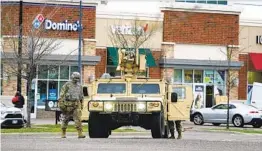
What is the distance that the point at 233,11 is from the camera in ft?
148

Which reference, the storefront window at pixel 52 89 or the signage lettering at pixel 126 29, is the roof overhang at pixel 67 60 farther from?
the signage lettering at pixel 126 29

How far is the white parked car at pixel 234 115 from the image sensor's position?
114 ft

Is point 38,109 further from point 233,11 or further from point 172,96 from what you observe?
point 172,96

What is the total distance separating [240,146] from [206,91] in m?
29.7

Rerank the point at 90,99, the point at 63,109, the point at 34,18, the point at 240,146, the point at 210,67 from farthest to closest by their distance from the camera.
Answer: the point at 210,67 < the point at 34,18 < the point at 90,99 < the point at 63,109 < the point at 240,146

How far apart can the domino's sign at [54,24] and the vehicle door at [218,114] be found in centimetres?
978

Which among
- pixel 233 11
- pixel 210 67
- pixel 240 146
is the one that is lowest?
pixel 240 146

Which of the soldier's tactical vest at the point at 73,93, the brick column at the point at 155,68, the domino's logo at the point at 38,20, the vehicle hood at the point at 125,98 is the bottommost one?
the vehicle hood at the point at 125,98

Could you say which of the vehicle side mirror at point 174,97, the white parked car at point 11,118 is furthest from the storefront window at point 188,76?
the vehicle side mirror at point 174,97

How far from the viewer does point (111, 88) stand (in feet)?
66.0

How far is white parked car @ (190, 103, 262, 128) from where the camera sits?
114 feet

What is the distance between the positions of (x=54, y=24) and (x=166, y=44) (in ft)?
23.7

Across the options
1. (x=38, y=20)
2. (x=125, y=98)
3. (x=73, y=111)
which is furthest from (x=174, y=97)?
(x=38, y=20)

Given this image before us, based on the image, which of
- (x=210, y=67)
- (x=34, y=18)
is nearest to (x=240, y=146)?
(x=34, y=18)
